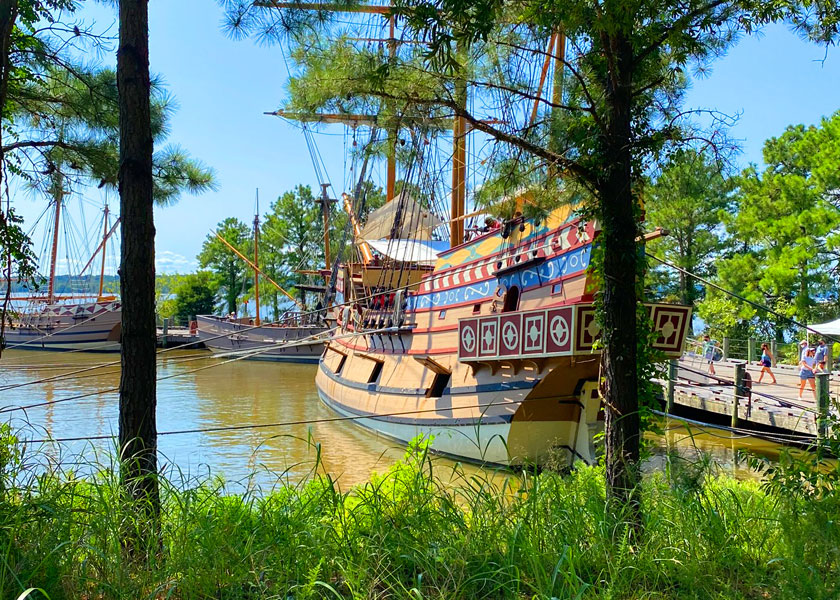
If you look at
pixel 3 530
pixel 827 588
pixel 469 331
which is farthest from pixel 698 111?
pixel 469 331

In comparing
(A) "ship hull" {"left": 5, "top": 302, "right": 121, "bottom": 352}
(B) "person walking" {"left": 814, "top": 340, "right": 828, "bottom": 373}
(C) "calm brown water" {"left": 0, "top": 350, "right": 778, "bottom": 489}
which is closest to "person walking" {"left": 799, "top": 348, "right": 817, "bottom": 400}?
(B) "person walking" {"left": 814, "top": 340, "right": 828, "bottom": 373}

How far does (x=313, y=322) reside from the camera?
43.3 m

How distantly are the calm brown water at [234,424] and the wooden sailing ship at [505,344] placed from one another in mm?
1104

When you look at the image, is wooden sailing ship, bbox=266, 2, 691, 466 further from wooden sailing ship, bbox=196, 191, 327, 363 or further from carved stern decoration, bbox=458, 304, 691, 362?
wooden sailing ship, bbox=196, 191, 327, 363

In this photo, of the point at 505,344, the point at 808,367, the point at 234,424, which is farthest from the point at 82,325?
the point at 808,367

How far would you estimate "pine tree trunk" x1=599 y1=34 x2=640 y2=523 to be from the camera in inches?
181

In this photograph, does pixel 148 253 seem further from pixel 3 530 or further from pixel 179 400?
pixel 179 400

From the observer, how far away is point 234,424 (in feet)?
57.6

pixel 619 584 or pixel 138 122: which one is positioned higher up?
pixel 138 122

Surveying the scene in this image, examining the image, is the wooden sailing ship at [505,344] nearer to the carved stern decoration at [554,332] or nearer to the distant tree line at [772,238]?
the carved stern decoration at [554,332]

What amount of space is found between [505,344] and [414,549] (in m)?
7.85

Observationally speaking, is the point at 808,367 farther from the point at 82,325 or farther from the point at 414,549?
the point at 82,325

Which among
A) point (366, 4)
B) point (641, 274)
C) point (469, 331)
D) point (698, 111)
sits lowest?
point (469, 331)

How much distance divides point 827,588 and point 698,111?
3203 mm
